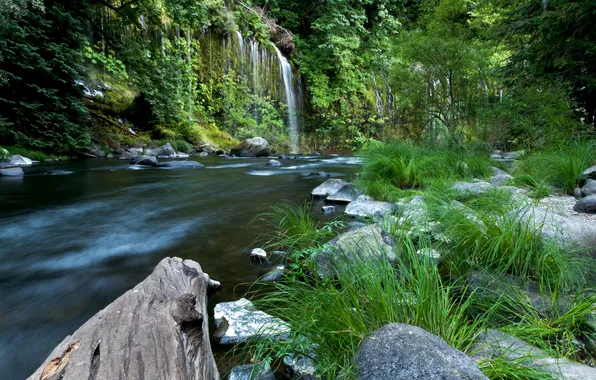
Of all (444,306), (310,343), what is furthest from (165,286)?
(444,306)

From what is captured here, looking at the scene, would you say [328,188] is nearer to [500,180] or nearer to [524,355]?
[500,180]

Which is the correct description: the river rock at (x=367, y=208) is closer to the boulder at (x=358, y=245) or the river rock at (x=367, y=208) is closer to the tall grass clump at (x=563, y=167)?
the boulder at (x=358, y=245)

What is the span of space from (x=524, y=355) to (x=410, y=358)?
1.49 ft

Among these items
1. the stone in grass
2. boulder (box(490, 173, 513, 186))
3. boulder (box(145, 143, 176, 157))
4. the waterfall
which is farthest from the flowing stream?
the waterfall

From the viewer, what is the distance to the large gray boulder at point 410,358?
912 mm

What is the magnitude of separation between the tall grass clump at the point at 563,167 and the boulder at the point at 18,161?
10845mm

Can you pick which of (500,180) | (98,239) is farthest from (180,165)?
(500,180)

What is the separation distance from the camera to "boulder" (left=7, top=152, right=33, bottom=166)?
833 cm

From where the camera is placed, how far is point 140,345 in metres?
1.17

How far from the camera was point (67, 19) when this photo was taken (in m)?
9.45

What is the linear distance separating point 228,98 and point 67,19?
26.8 feet

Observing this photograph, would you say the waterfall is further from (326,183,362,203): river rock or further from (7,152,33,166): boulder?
(326,183,362,203): river rock

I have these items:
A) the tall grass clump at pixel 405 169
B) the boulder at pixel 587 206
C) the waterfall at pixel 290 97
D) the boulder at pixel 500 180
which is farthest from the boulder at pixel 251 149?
the boulder at pixel 587 206

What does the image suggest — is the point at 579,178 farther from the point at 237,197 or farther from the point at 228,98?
the point at 228,98
